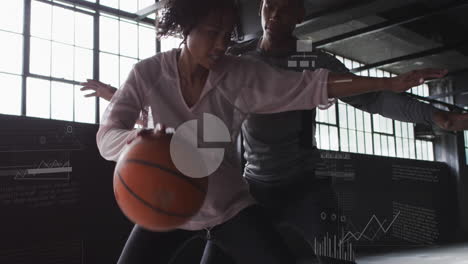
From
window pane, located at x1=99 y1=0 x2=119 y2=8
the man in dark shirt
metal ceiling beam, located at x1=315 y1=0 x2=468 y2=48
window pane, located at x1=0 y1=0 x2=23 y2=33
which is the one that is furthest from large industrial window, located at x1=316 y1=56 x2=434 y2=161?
the man in dark shirt

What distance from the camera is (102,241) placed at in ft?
17.5

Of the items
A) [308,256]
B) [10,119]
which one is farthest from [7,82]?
[308,256]

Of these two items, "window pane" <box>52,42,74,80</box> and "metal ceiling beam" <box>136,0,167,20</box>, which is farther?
"metal ceiling beam" <box>136,0,167,20</box>

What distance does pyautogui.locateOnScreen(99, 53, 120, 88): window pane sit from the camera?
Result: 8.40 metres

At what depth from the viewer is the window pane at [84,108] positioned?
7.92 metres

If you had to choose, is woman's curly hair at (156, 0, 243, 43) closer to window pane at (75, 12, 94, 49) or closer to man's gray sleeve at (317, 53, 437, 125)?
man's gray sleeve at (317, 53, 437, 125)

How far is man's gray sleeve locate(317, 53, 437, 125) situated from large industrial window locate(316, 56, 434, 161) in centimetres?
1016

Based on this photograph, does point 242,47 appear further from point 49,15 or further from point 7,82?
point 49,15

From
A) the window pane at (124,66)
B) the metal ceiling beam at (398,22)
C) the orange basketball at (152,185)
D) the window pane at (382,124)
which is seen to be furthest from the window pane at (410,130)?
the orange basketball at (152,185)

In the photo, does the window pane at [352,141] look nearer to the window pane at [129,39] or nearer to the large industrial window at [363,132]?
the large industrial window at [363,132]

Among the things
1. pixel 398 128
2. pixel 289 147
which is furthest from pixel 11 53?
pixel 398 128

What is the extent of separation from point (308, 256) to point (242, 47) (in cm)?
584

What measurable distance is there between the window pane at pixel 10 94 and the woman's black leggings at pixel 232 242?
617 centimetres

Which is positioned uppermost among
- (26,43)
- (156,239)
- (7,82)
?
(26,43)
